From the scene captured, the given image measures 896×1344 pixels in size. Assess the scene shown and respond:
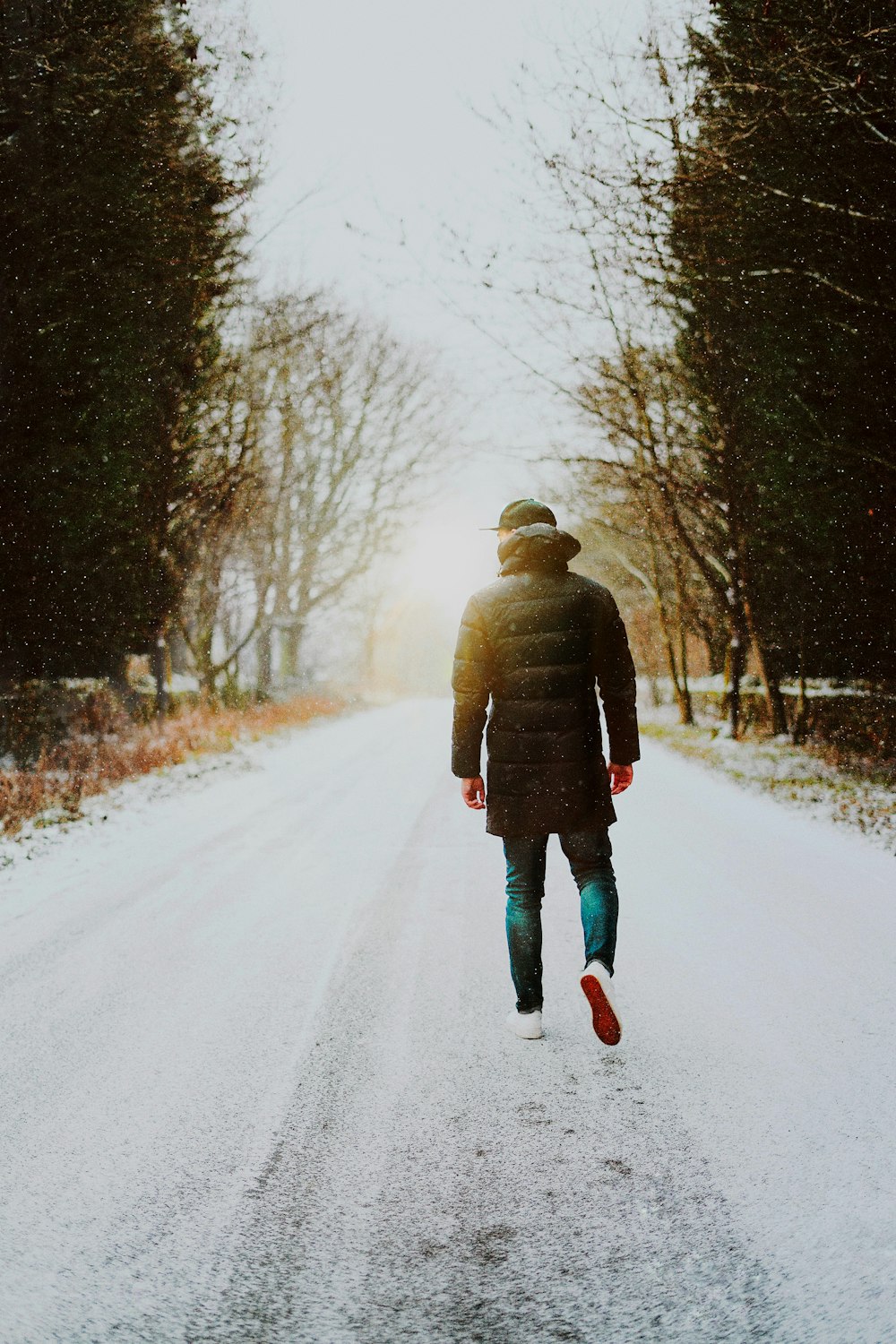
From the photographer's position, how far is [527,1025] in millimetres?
3914

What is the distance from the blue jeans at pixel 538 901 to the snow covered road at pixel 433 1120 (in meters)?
0.27

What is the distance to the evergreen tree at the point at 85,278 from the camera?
394 inches

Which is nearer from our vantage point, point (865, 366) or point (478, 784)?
point (478, 784)

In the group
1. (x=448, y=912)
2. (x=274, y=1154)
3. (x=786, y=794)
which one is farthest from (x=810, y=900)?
(x=786, y=794)

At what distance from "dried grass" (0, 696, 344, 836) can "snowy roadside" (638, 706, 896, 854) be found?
7.27 meters

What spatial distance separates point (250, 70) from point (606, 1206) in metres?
13.4

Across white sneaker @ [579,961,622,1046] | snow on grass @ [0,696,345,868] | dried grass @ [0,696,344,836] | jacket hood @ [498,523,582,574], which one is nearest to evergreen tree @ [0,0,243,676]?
dried grass @ [0,696,344,836]

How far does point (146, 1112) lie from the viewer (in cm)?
325

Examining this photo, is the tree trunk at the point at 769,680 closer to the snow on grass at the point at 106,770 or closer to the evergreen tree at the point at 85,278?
the snow on grass at the point at 106,770

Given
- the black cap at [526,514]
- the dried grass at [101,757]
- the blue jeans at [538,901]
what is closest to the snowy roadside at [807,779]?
the blue jeans at [538,901]

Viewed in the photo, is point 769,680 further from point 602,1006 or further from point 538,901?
point 602,1006

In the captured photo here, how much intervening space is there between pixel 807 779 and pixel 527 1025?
30.0ft

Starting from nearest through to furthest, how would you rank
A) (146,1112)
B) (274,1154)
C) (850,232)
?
(274,1154) < (146,1112) < (850,232)

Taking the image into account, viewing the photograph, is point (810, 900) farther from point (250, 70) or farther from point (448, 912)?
point (250, 70)
